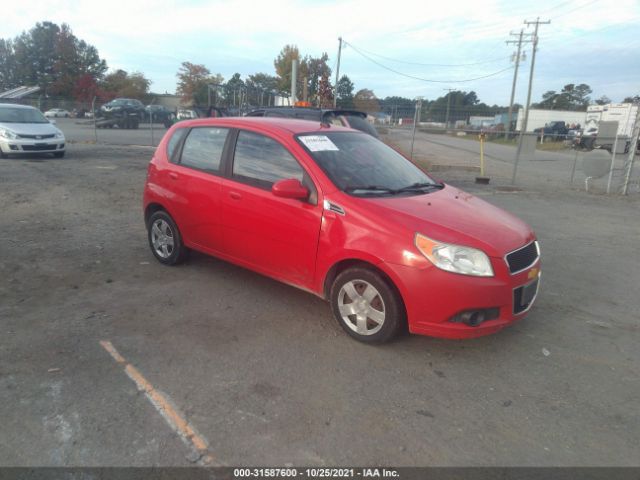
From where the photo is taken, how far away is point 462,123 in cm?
4269

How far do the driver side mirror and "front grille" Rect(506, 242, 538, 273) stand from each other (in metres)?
1.65

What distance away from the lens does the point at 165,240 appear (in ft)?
17.6

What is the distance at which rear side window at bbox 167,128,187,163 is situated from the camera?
5.22 metres

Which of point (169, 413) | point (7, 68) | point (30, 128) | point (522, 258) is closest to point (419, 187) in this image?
point (522, 258)

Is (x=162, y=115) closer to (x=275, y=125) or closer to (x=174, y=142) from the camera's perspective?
(x=174, y=142)

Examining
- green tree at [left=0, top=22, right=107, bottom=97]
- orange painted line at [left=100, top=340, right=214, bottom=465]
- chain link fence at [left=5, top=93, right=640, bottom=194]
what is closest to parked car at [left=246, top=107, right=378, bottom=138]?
chain link fence at [left=5, top=93, right=640, bottom=194]

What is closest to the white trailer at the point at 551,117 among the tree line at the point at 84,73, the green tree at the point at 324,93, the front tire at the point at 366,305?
the tree line at the point at 84,73

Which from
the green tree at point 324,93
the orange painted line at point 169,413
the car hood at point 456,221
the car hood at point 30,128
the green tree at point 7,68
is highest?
the green tree at point 7,68

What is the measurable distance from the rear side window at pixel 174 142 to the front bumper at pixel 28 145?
34.7ft

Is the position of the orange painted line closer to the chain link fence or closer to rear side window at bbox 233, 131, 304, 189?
rear side window at bbox 233, 131, 304, 189

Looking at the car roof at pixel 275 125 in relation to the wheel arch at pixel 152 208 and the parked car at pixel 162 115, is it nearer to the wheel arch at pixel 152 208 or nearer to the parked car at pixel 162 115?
the wheel arch at pixel 152 208

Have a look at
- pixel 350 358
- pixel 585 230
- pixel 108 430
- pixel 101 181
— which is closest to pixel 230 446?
pixel 108 430

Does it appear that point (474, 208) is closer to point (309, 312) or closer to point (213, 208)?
point (309, 312)

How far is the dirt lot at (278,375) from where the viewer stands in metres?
2.60
